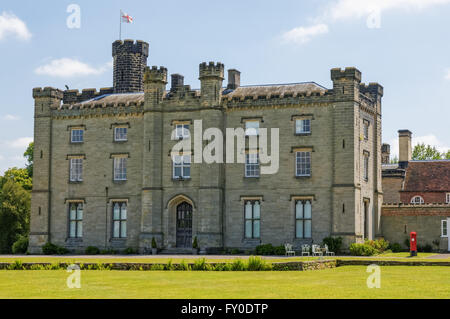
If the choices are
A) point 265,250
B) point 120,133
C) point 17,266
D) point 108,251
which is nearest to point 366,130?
point 265,250

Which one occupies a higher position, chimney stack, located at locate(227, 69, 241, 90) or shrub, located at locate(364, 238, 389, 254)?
chimney stack, located at locate(227, 69, 241, 90)

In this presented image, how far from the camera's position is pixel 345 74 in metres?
41.2

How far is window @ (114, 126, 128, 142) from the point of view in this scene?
4603 cm

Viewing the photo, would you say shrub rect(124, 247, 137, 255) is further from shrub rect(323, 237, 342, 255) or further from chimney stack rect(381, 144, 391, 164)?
chimney stack rect(381, 144, 391, 164)

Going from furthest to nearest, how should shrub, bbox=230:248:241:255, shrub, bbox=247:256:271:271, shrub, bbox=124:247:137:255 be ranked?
shrub, bbox=124:247:137:255 → shrub, bbox=230:248:241:255 → shrub, bbox=247:256:271:271

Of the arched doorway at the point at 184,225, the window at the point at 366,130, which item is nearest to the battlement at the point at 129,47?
the arched doorway at the point at 184,225

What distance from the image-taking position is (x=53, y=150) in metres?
47.4

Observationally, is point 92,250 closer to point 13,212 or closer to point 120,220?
point 120,220

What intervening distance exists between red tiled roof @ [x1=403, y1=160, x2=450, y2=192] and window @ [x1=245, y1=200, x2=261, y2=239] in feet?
48.6

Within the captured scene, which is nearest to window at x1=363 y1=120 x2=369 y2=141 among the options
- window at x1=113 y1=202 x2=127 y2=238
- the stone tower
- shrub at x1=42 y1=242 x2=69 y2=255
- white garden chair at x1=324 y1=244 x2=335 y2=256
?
white garden chair at x1=324 y1=244 x2=335 y2=256

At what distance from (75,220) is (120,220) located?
3062 mm

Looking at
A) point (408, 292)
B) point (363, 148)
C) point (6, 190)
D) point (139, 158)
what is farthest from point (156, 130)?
point (408, 292)

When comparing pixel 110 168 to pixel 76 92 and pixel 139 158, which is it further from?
pixel 76 92

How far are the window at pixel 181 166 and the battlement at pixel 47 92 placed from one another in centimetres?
934
